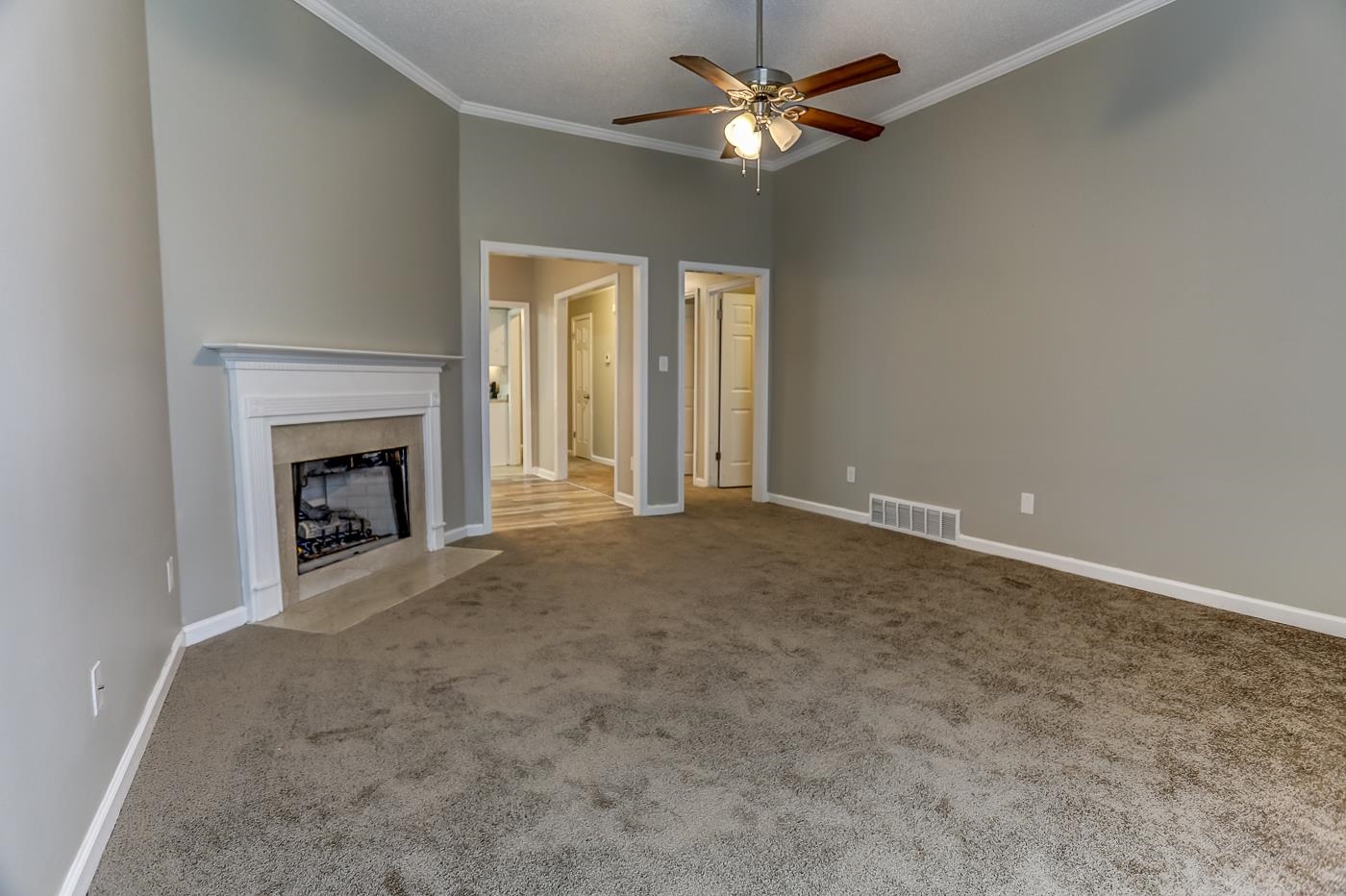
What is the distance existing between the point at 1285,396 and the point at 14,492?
420 centimetres

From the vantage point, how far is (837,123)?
341cm

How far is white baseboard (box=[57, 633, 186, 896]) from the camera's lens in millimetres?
1377

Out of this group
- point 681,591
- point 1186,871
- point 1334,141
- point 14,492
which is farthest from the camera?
point 681,591

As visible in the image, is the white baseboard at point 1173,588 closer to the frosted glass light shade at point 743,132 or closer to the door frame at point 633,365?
the door frame at point 633,365

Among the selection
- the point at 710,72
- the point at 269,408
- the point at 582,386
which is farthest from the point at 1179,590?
the point at 582,386

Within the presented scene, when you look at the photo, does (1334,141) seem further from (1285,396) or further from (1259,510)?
(1259,510)

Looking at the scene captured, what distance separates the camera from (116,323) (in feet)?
6.48

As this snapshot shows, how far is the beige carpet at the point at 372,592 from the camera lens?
9.90 ft

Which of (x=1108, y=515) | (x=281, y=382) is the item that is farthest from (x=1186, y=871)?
(x=281, y=382)

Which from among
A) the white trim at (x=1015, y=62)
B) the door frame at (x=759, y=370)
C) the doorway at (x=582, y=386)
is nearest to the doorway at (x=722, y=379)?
the door frame at (x=759, y=370)

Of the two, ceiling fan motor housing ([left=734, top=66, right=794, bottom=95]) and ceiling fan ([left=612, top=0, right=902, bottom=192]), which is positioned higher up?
ceiling fan motor housing ([left=734, top=66, right=794, bottom=95])

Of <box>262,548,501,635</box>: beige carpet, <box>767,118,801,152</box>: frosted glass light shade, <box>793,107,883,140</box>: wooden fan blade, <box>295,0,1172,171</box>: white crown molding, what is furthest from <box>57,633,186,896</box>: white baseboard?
<box>793,107,883,140</box>: wooden fan blade

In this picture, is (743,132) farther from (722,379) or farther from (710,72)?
(722,379)

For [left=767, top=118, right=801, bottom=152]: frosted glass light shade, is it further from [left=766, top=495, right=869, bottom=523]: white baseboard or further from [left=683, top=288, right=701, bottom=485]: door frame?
[left=683, top=288, right=701, bottom=485]: door frame
